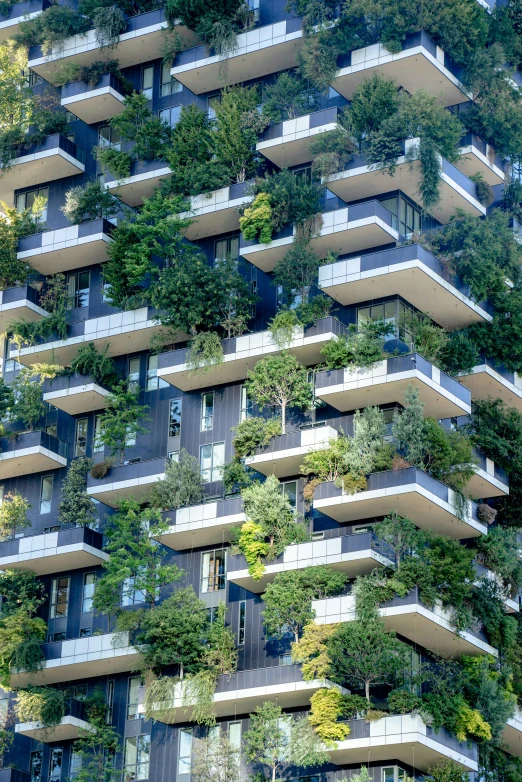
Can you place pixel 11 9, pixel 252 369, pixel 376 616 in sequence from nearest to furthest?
pixel 376 616, pixel 252 369, pixel 11 9

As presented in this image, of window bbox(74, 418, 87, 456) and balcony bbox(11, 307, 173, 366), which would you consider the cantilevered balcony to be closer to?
balcony bbox(11, 307, 173, 366)

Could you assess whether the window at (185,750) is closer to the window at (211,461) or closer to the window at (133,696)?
the window at (133,696)

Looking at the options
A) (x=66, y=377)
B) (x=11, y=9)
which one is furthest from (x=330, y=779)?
(x=11, y=9)

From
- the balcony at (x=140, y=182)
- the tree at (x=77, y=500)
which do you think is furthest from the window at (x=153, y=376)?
the balcony at (x=140, y=182)

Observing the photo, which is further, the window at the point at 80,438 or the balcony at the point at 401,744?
the window at the point at 80,438

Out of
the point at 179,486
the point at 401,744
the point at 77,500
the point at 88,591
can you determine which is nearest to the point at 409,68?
the point at 179,486

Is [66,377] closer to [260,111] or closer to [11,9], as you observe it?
[260,111]
